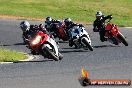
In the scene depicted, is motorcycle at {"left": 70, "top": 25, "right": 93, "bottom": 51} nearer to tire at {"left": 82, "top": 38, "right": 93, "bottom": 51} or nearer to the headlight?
tire at {"left": 82, "top": 38, "right": 93, "bottom": 51}

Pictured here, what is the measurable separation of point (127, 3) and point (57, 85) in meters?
40.5

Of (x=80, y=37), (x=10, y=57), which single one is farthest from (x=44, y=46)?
(x=80, y=37)

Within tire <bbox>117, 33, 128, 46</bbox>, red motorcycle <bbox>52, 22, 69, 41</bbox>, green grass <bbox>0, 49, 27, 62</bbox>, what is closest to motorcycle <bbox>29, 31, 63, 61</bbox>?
green grass <bbox>0, 49, 27, 62</bbox>

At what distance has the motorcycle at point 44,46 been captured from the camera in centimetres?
2008

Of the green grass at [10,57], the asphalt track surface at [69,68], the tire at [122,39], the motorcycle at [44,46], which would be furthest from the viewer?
the tire at [122,39]

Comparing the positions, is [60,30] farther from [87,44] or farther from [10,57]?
[10,57]

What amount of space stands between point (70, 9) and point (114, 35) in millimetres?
23043

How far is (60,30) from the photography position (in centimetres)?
2806

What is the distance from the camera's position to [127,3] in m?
53.9

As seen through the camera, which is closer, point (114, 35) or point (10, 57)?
point (10, 57)

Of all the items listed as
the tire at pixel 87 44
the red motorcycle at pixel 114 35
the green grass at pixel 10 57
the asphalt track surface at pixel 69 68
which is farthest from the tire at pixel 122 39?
the green grass at pixel 10 57

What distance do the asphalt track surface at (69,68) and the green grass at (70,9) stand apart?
16771mm

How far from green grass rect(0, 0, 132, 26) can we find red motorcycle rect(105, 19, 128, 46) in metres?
13.4

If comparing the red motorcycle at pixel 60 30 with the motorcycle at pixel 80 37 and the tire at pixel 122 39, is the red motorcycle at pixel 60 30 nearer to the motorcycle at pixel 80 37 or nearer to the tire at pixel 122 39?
the motorcycle at pixel 80 37
